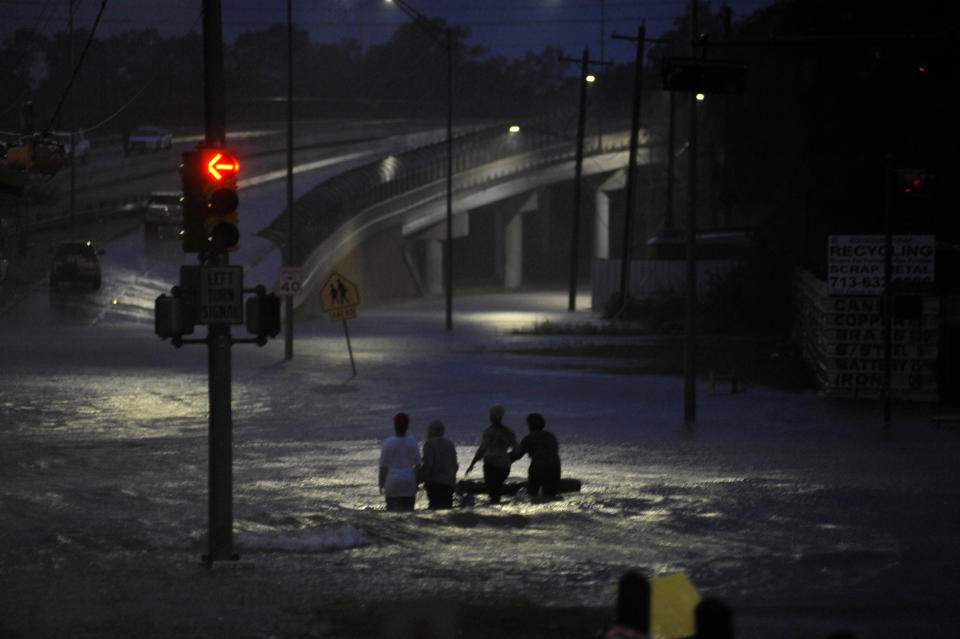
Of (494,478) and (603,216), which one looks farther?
(603,216)

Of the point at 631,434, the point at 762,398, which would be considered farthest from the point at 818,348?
the point at 631,434

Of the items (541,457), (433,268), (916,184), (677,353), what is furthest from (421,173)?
(541,457)

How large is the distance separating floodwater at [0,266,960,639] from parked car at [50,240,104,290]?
2044 cm

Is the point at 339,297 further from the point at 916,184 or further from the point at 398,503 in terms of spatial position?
the point at 398,503

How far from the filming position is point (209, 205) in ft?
37.1

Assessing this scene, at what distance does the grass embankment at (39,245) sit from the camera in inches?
1991

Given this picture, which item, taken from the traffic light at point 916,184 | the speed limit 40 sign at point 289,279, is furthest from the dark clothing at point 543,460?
the speed limit 40 sign at point 289,279

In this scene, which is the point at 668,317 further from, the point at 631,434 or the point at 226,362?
the point at 226,362

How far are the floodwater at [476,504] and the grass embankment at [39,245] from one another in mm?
22352

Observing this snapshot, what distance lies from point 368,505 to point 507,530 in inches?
91.8

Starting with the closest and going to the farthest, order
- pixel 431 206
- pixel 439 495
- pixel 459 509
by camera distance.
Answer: pixel 459 509 < pixel 439 495 < pixel 431 206

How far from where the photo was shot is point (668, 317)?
49.6 metres

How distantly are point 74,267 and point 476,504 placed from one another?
125 feet

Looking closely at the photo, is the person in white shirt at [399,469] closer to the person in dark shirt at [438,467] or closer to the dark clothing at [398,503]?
the dark clothing at [398,503]
